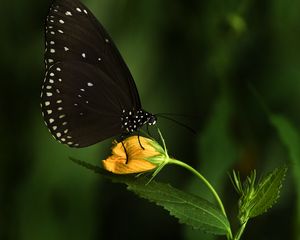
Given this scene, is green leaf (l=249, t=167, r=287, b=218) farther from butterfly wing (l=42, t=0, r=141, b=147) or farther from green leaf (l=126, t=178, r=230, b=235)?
butterfly wing (l=42, t=0, r=141, b=147)

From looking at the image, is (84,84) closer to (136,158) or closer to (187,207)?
(136,158)

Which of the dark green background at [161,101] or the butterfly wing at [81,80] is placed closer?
the butterfly wing at [81,80]

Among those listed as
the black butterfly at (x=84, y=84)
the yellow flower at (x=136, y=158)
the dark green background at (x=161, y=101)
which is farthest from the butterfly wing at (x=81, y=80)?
the dark green background at (x=161, y=101)

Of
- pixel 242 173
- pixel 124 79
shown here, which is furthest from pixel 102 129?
pixel 242 173

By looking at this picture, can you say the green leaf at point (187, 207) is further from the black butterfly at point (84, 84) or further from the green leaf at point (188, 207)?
the black butterfly at point (84, 84)

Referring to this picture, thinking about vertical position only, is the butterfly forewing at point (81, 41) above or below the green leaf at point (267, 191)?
above

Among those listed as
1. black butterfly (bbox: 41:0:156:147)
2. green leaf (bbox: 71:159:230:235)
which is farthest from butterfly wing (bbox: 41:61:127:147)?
green leaf (bbox: 71:159:230:235)

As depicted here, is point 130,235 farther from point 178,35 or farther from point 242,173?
point 178,35

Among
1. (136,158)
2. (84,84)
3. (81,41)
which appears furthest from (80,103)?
(136,158)
